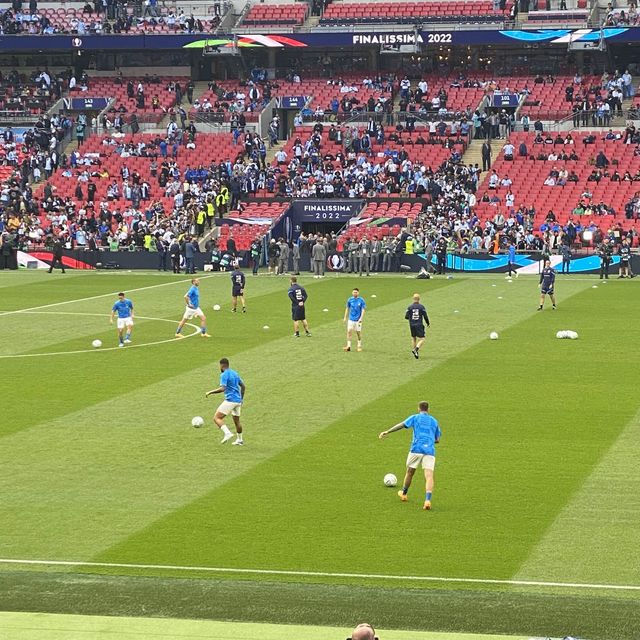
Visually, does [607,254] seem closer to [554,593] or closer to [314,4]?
[314,4]

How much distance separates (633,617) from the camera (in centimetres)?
1495

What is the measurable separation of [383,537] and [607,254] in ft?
145

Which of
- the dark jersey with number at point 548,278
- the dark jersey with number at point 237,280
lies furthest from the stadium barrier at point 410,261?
the dark jersey with number at point 237,280

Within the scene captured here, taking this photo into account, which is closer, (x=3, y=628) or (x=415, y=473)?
(x=3, y=628)

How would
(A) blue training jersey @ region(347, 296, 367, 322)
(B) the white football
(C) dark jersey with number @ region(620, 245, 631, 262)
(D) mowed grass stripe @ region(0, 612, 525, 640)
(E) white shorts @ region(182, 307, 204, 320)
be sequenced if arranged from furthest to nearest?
(C) dark jersey with number @ region(620, 245, 631, 262) → (E) white shorts @ region(182, 307, 204, 320) → (A) blue training jersey @ region(347, 296, 367, 322) → (B) the white football → (D) mowed grass stripe @ region(0, 612, 525, 640)

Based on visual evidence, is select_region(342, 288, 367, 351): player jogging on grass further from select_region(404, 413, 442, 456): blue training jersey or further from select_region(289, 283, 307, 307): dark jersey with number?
select_region(404, 413, 442, 456): blue training jersey

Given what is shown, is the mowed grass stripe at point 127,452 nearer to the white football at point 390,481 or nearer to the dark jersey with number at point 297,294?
the white football at point 390,481

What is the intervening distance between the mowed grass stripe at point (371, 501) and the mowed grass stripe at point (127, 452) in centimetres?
45

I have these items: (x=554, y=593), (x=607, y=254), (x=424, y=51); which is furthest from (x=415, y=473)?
(x=424, y=51)

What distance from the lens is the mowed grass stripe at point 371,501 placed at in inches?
687

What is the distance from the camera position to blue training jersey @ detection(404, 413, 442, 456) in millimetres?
19672

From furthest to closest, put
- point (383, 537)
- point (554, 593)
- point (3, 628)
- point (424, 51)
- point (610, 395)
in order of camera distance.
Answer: point (424, 51)
point (610, 395)
point (383, 537)
point (554, 593)
point (3, 628)

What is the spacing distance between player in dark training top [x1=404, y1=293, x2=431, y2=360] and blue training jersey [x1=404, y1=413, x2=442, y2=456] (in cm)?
1396

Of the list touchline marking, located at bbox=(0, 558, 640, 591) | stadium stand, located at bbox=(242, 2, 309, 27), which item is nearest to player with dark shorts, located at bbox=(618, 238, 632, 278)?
stadium stand, located at bbox=(242, 2, 309, 27)
